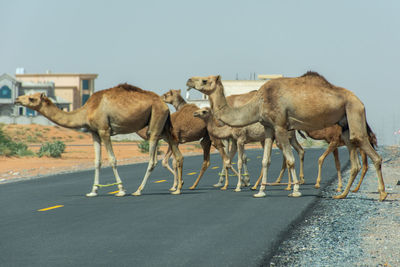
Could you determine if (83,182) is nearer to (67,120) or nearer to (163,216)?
(67,120)

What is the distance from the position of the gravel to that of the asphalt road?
0.91ft

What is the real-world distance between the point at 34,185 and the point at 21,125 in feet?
200

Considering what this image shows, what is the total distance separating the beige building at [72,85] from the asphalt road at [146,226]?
281 feet

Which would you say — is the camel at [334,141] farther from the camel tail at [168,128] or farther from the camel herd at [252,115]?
the camel tail at [168,128]

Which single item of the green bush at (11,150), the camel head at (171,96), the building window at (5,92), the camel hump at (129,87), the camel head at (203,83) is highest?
the camel head at (203,83)

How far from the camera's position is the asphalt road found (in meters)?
7.57

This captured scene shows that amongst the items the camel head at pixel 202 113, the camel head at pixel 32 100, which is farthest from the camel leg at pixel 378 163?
the camel head at pixel 32 100

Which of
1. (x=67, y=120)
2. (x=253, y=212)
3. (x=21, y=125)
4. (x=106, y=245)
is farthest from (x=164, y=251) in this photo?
(x=21, y=125)

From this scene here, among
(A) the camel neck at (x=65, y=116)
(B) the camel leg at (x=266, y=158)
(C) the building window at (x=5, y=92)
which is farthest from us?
(C) the building window at (x=5, y=92)

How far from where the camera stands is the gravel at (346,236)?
7.54 m

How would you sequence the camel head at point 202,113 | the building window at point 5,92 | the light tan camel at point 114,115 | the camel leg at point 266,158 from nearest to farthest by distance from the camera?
the camel leg at point 266,158
the light tan camel at point 114,115
the camel head at point 202,113
the building window at point 5,92

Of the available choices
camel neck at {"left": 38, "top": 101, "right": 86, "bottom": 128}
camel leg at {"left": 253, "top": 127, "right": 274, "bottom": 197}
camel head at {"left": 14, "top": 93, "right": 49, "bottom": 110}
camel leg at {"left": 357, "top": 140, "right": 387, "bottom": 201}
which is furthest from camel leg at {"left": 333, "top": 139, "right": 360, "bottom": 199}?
camel head at {"left": 14, "top": 93, "right": 49, "bottom": 110}

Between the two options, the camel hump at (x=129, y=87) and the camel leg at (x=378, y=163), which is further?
the camel hump at (x=129, y=87)

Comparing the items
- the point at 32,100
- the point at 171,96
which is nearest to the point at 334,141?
the point at 171,96
